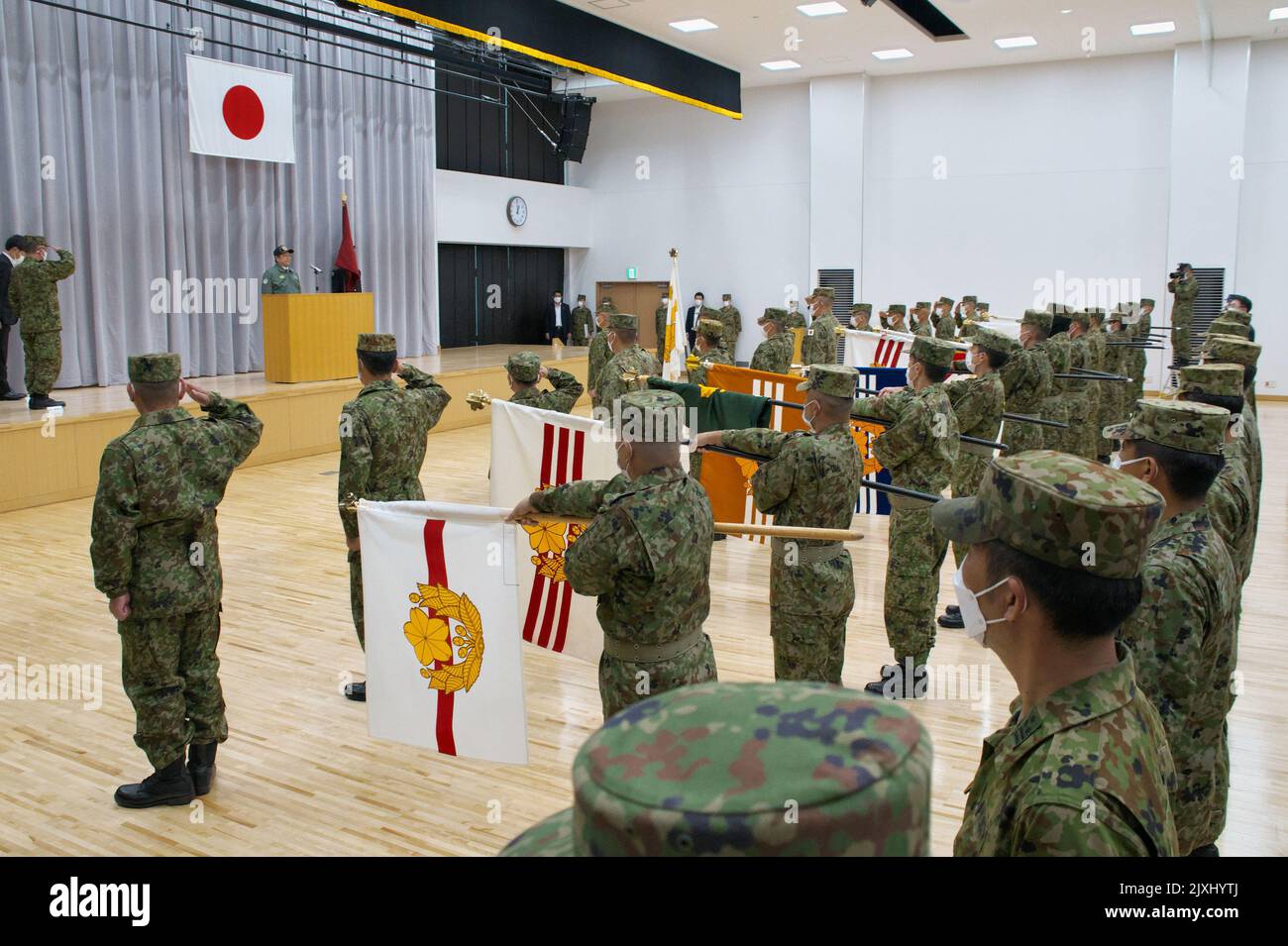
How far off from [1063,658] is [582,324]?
1888 cm

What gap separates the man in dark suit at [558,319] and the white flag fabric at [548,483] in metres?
15.1

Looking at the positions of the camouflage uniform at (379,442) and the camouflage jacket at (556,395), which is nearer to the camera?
the camouflage uniform at (379,442)

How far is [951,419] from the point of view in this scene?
17.2 ft

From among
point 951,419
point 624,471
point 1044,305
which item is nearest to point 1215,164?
point 1044,305

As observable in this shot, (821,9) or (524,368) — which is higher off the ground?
(821,9)

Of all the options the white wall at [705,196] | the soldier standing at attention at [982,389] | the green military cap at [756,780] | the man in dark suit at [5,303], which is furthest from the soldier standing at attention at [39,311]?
the white wall at [705,196]

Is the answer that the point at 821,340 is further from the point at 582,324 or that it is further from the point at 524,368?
the point at 582,324

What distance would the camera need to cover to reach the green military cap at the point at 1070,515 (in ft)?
4.89

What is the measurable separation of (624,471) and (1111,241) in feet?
51.4

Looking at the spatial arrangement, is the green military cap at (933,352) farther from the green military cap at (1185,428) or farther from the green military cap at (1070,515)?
the green military cap at (1070,515)

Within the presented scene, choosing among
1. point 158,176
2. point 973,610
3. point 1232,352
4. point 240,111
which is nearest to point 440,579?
point 973,610

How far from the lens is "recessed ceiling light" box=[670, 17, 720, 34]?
1380cm

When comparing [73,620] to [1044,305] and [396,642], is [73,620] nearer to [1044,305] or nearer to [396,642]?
[396,642]

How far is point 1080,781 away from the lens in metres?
1.33
